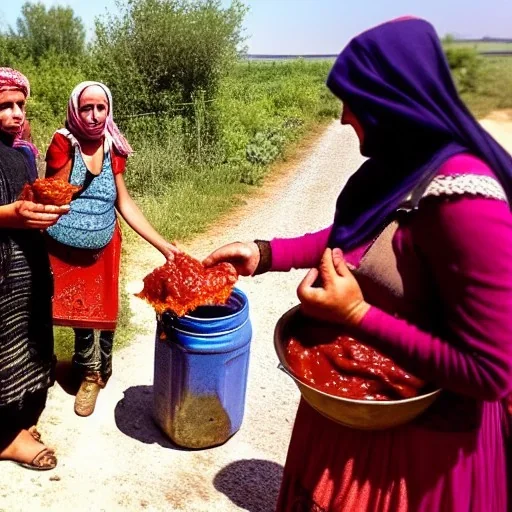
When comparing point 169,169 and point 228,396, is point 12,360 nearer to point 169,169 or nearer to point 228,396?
point 228,396

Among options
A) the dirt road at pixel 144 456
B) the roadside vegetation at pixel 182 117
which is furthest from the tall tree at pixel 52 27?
the dirt road at pixel 144 456

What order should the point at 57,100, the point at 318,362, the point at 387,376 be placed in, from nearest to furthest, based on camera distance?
1. the point at 387,376
2. the point at 318,362
3. the point at 57,100

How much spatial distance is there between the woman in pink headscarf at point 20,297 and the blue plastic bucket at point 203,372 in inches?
25.1

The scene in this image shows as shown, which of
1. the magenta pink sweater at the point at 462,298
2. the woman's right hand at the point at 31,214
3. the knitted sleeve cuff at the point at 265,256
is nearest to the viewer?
the magenta pink sweater at the point at 462,298

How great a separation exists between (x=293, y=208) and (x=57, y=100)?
11.2 m

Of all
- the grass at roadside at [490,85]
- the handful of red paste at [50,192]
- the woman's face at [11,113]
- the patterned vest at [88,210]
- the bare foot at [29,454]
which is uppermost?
the grass at roadside at [490,85]

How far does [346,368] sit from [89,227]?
245 cm

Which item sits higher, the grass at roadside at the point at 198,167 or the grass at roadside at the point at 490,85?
the grass at roadside at the point at 490,85

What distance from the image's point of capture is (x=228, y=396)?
340 centimetres

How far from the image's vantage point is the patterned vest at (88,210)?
353 centimetres

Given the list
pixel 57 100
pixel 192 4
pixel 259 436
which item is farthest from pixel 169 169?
pixel 57 100

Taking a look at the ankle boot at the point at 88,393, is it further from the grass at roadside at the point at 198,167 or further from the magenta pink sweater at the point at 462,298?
the magenta pink sweater at the point at 462,298

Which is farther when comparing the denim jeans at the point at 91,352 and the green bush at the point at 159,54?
the green bush at the point at 159,54

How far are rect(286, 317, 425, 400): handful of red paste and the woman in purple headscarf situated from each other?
0.14 feet
